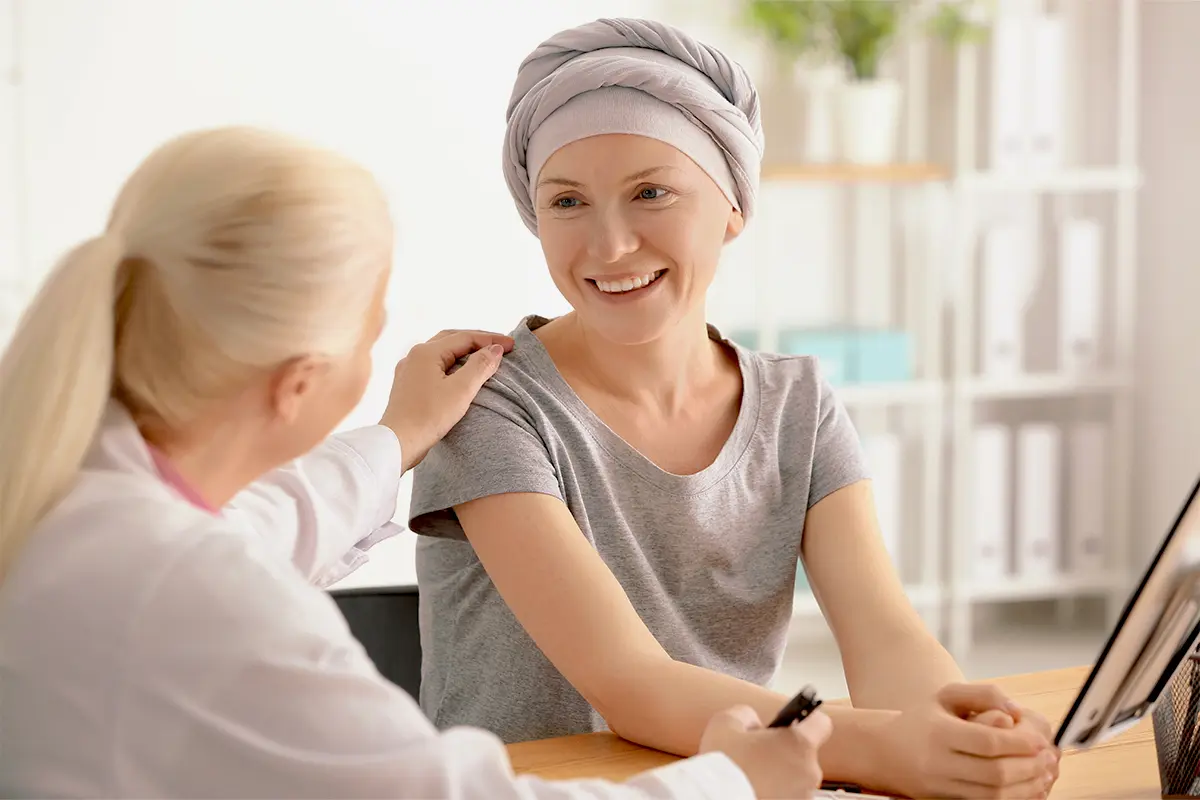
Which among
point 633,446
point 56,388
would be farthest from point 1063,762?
point 56,388

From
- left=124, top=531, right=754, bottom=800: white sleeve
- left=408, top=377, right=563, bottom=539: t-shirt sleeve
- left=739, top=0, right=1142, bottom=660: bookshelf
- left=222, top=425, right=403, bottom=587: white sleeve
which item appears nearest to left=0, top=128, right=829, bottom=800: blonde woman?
left=124, top=531, right=754, bottom=800: white sleeve

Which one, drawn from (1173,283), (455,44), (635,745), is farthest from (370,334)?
(1173,283)

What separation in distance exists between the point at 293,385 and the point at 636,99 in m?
0.73

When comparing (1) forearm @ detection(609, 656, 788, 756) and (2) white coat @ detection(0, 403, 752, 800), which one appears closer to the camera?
(2) white coat @ detection(0, 403, 752, 800)

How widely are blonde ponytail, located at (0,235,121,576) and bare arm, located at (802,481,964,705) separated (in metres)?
0.86

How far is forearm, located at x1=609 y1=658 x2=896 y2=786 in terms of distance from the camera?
1.24m

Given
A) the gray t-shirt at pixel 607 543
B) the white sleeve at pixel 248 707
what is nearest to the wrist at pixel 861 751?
the gray t-shirt at pixel 607 543

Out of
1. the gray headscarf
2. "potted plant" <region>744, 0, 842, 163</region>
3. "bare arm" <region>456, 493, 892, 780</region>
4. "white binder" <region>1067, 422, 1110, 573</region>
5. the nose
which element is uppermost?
"potted plant" <region>744, 0, 842, 163</region>

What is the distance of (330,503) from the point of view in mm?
1449

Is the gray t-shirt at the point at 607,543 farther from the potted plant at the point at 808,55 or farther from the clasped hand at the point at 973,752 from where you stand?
the potted plant at the point at 808,55

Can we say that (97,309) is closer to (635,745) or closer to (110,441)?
(110,441)

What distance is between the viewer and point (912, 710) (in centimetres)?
124

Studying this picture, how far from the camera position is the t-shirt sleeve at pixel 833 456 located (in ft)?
5.49

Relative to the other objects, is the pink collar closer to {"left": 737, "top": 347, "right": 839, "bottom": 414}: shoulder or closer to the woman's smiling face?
the woman's smiling face
